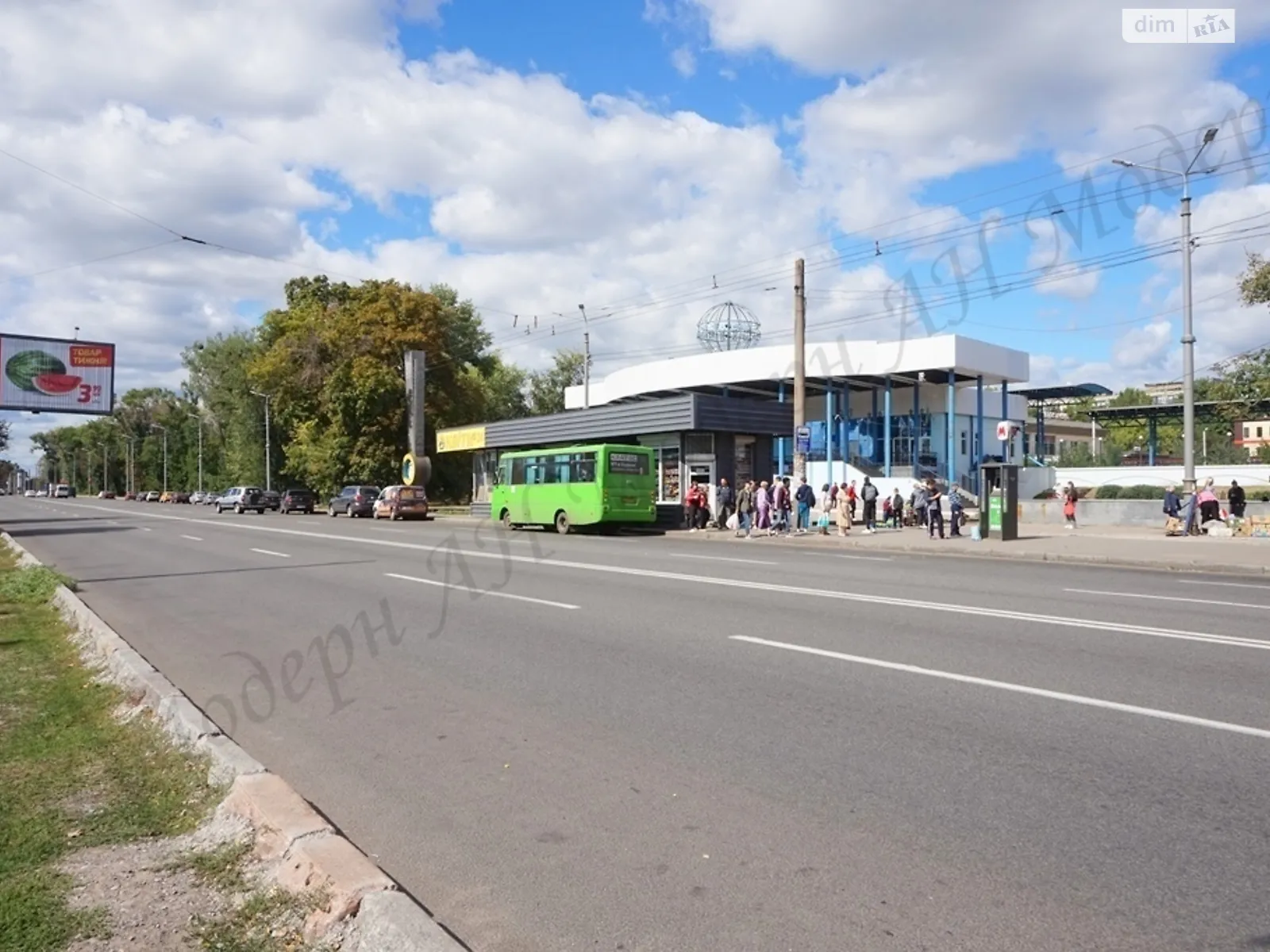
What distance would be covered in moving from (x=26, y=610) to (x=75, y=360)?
4084cm

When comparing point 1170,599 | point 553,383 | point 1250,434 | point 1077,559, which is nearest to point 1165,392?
point 1250,434

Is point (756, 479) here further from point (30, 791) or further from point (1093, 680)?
point (30, 791)

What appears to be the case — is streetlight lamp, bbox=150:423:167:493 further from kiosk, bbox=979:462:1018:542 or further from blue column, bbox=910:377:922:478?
kiosk, bbox=979:462:1018:542

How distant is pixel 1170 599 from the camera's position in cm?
1306

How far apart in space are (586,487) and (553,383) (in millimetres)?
57648

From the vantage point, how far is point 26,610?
12461 mm

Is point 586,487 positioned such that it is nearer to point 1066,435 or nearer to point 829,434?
point 829,434

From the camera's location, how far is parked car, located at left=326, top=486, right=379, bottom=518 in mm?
48219

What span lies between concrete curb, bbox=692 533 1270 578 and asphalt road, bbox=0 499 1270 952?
235 inches

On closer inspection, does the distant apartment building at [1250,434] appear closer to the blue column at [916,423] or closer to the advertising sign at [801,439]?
the blue column at [916,423]

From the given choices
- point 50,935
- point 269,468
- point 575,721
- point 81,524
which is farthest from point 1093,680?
point 269,468

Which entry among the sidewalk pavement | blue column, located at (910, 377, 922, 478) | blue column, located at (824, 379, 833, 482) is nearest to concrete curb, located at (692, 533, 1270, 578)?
the sidewalk pavement

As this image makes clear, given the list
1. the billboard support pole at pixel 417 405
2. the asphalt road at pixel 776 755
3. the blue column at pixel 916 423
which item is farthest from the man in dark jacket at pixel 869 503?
the billboard support pole at pixel 417 405

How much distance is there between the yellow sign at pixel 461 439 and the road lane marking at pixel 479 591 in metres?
28.6
